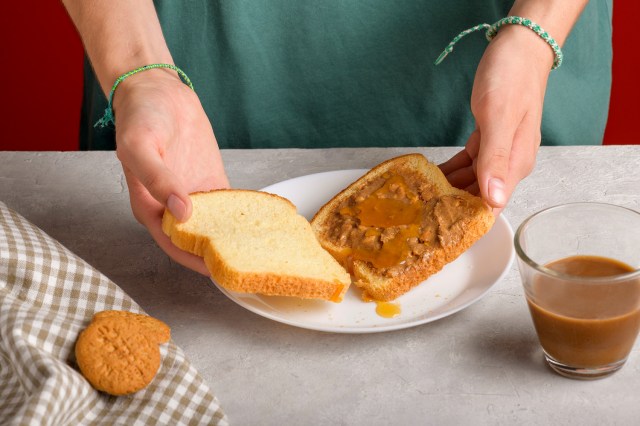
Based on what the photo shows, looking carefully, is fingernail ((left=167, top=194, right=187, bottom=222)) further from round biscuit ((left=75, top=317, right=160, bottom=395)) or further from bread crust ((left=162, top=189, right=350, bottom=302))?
round biscuit ((left=75, top=317, right=160, bottom=395))

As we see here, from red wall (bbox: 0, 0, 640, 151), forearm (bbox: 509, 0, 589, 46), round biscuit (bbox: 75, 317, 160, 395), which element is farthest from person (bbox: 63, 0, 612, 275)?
red wall (bbox: 0, 0, 640, 151)

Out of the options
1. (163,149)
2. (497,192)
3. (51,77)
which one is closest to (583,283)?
(497,192)

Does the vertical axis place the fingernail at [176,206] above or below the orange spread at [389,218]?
above

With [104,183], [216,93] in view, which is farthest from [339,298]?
[216,93]

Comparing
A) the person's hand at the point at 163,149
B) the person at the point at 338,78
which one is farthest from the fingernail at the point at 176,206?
the person at the point at 338,78

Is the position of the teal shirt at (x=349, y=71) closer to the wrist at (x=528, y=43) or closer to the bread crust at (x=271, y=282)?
the wrist at (x=528, y=43)

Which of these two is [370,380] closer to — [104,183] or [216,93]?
[104,183]
